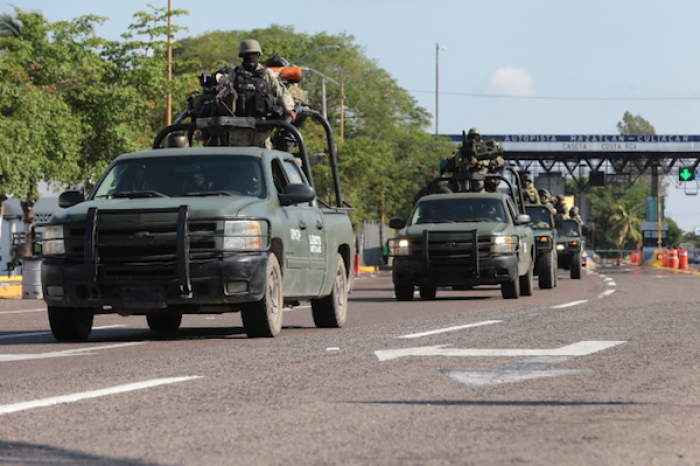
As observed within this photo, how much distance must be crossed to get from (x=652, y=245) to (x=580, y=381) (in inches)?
4096

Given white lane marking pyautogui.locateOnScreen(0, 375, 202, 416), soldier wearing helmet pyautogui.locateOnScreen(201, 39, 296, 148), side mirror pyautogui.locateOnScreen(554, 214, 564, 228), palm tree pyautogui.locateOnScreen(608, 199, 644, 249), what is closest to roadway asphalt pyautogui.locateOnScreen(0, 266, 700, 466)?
white lane marking pyautogui.locateOnScreen(0, 375, 202, 416)

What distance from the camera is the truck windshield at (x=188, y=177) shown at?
12.5 m

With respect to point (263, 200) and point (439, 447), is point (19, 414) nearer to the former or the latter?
point (439, 447)

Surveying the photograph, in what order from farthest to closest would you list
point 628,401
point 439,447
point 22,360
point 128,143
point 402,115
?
point 402,115, point 128,143, point 22,360, point 628,401, point 439,447

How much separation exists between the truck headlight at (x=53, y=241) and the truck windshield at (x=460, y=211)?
11.5m

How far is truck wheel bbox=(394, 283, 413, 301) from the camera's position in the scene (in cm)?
2259

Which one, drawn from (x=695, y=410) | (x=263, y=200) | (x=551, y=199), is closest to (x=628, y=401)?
(x=695, y=410)

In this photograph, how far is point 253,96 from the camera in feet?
50.6

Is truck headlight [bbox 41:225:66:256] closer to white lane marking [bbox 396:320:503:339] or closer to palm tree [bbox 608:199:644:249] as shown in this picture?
white lane marking [bbox 396:320:503:339]

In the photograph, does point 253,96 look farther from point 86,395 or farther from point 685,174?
point 685,174

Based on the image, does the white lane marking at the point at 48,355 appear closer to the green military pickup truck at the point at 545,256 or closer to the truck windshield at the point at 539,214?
the green military pickup truck at the point at 545,256

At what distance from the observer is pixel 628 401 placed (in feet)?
22.9

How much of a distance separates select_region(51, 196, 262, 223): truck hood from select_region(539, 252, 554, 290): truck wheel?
16.7 meters

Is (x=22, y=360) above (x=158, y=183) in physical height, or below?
below
